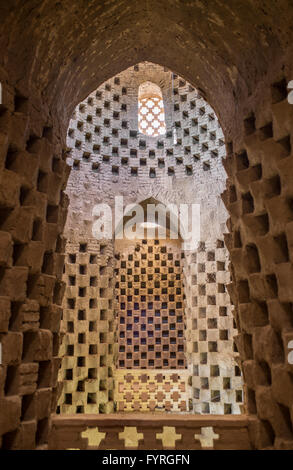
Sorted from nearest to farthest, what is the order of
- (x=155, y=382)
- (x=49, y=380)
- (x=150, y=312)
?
(x=49, y=380)
(x=155, y=382)
(x=150, y=312)

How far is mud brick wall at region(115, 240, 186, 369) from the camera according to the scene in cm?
1264

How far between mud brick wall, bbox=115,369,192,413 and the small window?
728 cm

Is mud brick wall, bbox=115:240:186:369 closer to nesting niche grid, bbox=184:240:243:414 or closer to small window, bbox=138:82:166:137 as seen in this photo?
nesting niche grid, bbox=184:240:243:414

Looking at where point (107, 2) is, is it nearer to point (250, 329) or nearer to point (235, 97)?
point (235, 97)

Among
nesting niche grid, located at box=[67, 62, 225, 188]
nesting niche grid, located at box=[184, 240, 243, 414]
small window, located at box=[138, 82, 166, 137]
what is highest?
small window, located at box=[138, 82, 166, 137]

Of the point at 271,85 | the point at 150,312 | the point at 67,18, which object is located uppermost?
the point at 67,18

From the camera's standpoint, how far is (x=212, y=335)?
9273 mm

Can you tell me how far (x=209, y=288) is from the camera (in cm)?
960

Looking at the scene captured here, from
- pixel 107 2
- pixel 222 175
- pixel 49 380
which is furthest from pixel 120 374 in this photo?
pixel 107 2

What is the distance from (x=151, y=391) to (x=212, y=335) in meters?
3.55

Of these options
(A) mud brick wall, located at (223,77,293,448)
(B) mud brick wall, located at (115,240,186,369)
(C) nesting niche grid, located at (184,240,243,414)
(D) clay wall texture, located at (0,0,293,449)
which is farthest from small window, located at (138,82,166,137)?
(A) mud brick wall, located at (223,77,293,448)

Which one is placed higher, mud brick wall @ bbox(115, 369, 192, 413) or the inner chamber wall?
the inner chamber wall

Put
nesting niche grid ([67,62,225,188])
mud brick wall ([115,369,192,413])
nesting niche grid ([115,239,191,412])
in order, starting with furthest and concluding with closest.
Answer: nesting niche grid ([115,239,191,412])
mud brick wall ([115,369,192,413])
nesting niche grid ([67,62,225,188])

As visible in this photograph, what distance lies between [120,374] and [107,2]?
1022 centimetres
